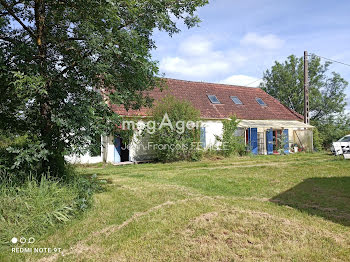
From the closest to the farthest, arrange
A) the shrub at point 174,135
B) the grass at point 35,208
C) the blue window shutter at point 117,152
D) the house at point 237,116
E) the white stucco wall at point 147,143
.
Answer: the grass at point 35,208 → the shrub at point 174,135 → the white stucco wall at point 147,143 → the blue window shutter at point 117,152 → the house at point 237,116

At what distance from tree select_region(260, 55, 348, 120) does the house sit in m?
7.67

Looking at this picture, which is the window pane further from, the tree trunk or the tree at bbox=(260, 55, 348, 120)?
the tree at bbox=(260, 55, 348, 120)

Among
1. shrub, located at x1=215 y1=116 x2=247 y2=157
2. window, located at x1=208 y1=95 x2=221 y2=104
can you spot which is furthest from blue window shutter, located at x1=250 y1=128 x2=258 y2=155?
window, located at x1=208 y1=95 x2=221 y2=104

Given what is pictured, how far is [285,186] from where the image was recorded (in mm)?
8109

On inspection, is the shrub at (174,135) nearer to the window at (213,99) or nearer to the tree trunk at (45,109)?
the window at (213,99)

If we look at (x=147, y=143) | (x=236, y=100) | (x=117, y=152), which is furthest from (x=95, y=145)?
(x=236, y=100)

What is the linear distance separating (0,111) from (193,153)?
35.3ft

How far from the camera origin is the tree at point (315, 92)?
29219mm

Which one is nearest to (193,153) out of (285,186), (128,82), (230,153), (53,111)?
(230,153)

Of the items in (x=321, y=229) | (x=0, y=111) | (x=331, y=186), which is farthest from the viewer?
(x=331, y=186)

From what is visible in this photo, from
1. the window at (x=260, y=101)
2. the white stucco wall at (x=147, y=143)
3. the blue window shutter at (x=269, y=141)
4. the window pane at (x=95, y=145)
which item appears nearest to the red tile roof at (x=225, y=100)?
the window at (x=260, y=101)

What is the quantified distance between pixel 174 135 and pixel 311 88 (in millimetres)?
22339

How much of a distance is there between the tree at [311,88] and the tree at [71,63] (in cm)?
2701

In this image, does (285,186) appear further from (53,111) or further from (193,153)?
(193,153)
